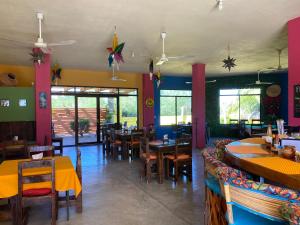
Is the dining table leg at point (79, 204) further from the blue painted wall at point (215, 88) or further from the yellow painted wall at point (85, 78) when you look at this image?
the blue painted wall at point (215, 88)

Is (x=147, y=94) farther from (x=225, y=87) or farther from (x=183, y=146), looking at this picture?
(x=183, y=146)

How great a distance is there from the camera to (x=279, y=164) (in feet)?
6.26

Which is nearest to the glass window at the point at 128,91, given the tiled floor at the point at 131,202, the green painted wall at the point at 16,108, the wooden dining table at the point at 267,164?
the green painted wall at the point at 16,108

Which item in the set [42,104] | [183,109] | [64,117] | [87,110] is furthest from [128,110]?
[42,104]

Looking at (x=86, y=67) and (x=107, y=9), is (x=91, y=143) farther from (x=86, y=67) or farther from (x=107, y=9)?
(x=107, y=9)

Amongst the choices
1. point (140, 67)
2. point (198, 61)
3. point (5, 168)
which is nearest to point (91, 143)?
point (140, 67)

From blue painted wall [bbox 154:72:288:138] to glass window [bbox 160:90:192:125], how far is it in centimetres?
22

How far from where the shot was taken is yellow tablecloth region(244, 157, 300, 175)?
1.72 metres

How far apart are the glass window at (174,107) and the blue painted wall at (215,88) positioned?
225 mm

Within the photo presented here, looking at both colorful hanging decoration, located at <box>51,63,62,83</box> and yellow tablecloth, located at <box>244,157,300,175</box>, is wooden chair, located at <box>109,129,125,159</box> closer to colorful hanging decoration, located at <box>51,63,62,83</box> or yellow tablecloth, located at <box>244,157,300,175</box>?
colorful hanging decoration, located at <box>51,63,62,83</box>

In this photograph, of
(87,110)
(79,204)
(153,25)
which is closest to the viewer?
(79,204)

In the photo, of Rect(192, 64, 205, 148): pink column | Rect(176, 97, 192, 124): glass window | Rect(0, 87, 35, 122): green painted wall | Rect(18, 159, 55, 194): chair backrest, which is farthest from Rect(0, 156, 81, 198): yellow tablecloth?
Rect(176, 97, 192, 124): glass window

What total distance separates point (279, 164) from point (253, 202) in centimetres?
67

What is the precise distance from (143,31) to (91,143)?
6.28m
